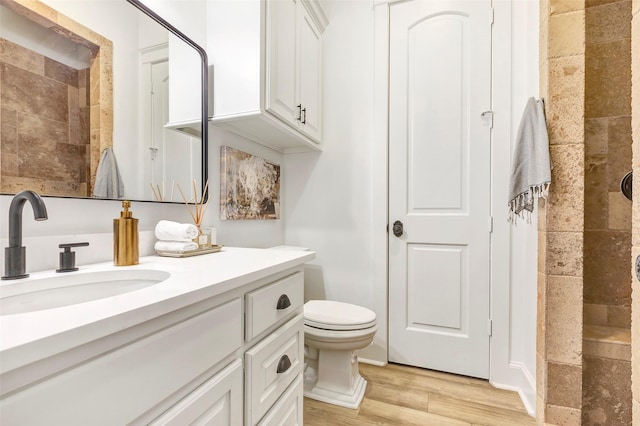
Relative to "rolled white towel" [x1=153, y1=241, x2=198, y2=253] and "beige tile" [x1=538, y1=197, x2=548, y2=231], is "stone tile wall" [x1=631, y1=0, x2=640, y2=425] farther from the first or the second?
"rolled white towel" [x1=153, y1=241, x2=198, y2=253]

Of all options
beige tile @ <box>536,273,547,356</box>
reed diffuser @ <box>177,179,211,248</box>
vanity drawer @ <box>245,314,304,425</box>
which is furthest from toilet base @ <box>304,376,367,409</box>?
reed diffuser @ <box>177,179,211,248</box>

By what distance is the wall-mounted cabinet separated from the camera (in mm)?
1371

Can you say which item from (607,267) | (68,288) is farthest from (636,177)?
(68,288)

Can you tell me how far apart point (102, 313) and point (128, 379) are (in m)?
0.12

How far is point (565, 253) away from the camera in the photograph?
130cm

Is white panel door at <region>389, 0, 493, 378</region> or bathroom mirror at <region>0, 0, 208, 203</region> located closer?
bathroom mirror at <region>0, 0, 208, 203</region>

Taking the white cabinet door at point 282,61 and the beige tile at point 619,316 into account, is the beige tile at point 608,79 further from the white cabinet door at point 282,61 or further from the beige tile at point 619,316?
the white cabinet door at point 282,61

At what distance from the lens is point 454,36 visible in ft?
6.18

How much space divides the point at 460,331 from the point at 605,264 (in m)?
0.82

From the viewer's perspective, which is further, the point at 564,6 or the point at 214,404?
the point at 564,6

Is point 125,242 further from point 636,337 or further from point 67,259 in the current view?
point 636,337

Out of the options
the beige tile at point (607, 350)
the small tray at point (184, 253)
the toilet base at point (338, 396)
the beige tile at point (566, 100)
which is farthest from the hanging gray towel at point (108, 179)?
the beige tile at point (607, 350)

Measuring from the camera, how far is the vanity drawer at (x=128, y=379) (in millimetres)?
374

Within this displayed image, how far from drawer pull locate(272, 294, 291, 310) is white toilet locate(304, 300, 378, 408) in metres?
0.65
